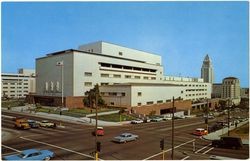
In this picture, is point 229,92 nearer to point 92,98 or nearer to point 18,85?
point 92,98

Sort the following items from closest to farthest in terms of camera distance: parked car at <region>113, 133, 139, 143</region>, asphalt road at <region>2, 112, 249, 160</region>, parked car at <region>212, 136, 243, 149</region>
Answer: asphalt road at <region>2, 112, 249, 160</region> < parked car at <region>212, 136, 243, 149</region> < parked car at <region>113, 133, 139, 143</region>

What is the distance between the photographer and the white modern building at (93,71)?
7356 centimetres

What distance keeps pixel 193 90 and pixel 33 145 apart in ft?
351

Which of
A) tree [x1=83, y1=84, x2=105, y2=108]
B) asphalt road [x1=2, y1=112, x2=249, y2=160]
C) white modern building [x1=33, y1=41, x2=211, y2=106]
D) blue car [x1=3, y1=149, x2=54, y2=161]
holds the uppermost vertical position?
white modern building [x1=33, y1=41, x2=211, y2=106]

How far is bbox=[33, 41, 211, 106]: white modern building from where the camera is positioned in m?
73.6

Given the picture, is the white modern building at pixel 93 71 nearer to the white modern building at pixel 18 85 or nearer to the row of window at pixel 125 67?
the row of window at pixel 125 67

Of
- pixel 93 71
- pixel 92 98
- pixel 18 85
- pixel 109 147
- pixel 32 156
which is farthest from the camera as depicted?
pixel 18 85

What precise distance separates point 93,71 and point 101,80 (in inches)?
175

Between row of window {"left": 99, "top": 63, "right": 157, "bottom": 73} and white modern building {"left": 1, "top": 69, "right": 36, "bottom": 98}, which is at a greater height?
row of window {"left": 99, "top": 63, "right": 157, "bottom": 73}

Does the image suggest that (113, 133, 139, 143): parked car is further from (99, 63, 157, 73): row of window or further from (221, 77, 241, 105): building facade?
(221, 77, 241, 105): building facade

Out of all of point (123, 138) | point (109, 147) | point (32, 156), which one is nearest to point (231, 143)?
point (123, 138)

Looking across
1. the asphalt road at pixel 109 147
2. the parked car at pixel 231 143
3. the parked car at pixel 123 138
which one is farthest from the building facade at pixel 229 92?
the parked car at pixel 123 138

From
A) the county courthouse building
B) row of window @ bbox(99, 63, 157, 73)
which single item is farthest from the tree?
row of window @ bbox(99, 63, 157, 73)

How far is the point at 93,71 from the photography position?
77.9 meters
